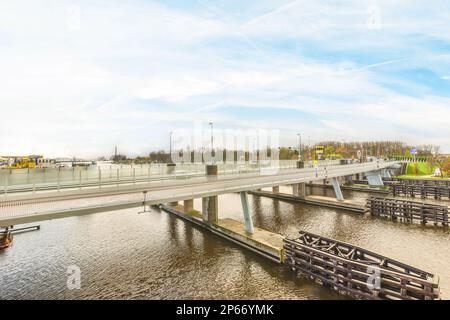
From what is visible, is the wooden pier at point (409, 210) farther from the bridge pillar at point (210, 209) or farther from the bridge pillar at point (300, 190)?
the bridge pillar at point (210, 209)

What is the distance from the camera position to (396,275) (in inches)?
393

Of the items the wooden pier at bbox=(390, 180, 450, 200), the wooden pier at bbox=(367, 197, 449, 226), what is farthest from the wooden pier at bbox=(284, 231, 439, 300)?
the wooden pier at bbox=(390, 180, 450, 200)

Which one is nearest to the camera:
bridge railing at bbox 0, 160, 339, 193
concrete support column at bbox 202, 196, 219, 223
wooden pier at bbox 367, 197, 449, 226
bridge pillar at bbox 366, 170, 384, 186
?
bridge railing at bbox 0, 160, 339, 193

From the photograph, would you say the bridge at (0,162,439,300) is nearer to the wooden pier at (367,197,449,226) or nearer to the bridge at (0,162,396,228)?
the bridge at (0,162,396,228)

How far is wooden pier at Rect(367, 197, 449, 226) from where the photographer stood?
2319 cm

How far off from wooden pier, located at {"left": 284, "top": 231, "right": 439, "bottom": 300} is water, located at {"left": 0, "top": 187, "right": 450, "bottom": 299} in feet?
2.45

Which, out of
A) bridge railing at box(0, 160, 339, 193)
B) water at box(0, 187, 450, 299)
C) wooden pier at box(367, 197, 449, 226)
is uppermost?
bridge railing at box(0, 160, 339, 193)

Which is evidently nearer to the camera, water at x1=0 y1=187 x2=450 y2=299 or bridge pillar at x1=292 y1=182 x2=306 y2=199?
water at x1=0 y1=187 x2=450 y2=299

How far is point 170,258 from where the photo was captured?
16.2 meters

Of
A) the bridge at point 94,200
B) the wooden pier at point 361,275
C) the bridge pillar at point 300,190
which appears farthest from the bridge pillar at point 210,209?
the bridge pillar at point 300,190

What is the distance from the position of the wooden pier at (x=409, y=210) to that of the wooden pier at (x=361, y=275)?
15004 millimetres
